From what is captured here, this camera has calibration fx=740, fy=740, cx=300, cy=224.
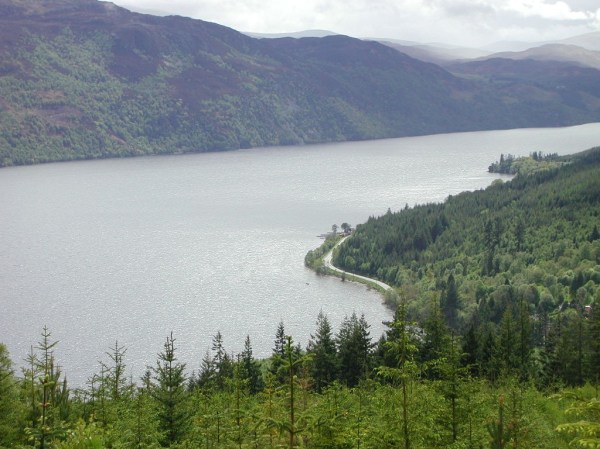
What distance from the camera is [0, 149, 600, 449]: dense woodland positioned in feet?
56.7

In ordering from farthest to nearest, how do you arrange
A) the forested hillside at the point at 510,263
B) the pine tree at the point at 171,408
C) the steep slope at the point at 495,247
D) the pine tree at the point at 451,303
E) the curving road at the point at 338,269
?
the curving road at the point at 338,269 → the steep slope at the point at 495,247 → the pine tree at the point at 451,303 → the forested hillside at the point at 510,263 → the pine tree at the point at 171,408

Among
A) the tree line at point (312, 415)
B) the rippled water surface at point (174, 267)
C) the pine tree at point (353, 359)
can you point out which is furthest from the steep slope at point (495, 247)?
the tree line at point (312, 415)

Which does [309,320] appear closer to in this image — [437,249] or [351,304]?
[351,304]

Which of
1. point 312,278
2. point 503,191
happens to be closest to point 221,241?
point 312,278

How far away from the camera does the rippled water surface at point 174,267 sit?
259 ft

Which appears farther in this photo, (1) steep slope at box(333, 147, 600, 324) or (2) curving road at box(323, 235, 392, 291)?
(2) curving road at box(323, 235, 392, 291)

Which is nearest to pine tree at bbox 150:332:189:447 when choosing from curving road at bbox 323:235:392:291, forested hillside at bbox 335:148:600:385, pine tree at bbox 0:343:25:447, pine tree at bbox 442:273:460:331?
pine tree at bbox 0:343:25:447

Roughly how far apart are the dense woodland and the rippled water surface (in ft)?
14.8

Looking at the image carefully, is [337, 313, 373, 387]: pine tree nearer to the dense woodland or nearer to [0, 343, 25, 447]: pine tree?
the dense woodland

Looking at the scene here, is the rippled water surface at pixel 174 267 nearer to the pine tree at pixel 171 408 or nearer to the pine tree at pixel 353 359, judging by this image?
the pine tree at pixel 353 359

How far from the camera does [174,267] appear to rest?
107 metres

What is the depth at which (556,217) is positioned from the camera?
105625mm

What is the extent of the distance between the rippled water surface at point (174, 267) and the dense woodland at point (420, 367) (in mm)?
4511

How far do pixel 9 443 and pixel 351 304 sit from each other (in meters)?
67.8
